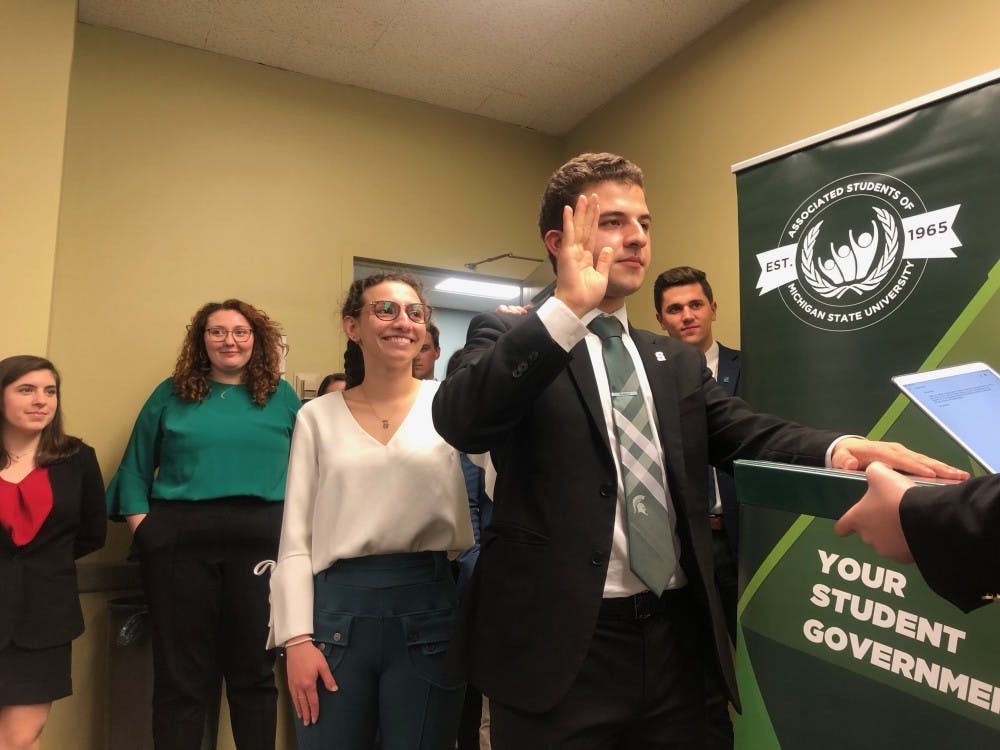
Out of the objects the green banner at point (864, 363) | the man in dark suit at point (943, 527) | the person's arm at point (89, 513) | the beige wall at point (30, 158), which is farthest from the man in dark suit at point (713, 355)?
the beige wall at point (30, 158)

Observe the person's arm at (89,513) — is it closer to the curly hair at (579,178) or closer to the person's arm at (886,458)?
the curly hair at (579,178)

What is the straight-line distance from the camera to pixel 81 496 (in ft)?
8.24

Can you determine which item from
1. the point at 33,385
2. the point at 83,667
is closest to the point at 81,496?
the point at 33,385

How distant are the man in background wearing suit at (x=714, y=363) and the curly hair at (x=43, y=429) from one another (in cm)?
223

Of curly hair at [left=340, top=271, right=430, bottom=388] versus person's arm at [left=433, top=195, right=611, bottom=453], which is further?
curly hair at [left=340, top=271, right=430, bottom=388]

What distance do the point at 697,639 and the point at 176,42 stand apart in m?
3.54

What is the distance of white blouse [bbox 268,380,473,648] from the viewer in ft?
4.63

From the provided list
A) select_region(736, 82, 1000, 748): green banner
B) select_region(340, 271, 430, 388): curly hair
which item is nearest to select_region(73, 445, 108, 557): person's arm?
select_region(340, 271, 430, 388): curly hair

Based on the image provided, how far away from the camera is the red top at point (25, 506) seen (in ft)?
7.47

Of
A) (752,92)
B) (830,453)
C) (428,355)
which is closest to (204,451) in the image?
(428,355)

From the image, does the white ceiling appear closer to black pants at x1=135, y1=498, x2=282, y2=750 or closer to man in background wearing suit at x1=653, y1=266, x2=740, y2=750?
man in background wearing suit at x1=653, y1=266, x2=740, y2=750

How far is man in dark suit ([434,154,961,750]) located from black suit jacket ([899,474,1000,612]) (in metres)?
0.26

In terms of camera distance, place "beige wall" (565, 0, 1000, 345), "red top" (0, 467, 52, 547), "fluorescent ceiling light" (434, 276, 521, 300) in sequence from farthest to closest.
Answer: "fluorescent ceiling light" (434, 276, 521, 300)
"beige wall" (565, 0, 1000, 345)
"red top" (0, 467, 52, 547)

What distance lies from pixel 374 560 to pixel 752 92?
2.71 metres
